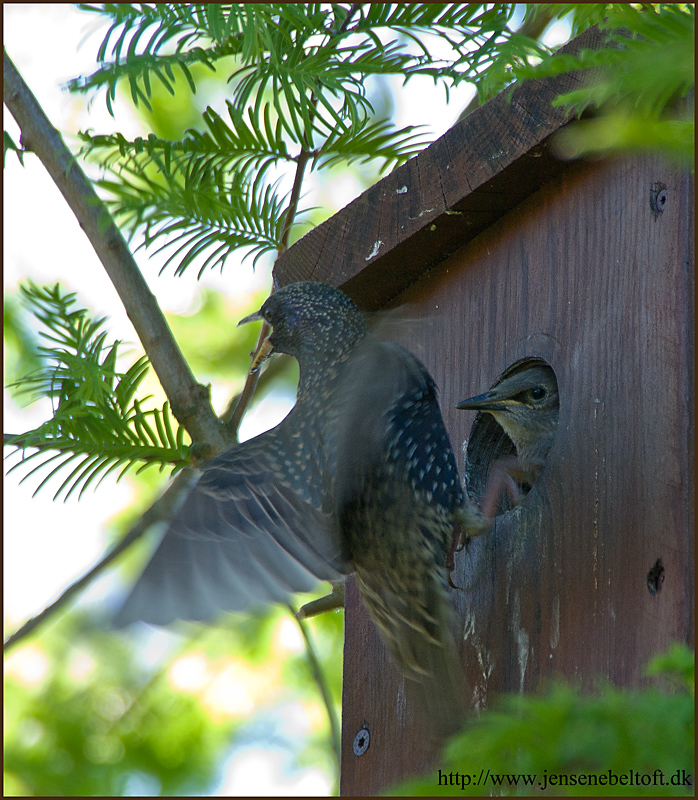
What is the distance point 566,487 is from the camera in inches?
70.9

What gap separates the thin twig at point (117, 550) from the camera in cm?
182

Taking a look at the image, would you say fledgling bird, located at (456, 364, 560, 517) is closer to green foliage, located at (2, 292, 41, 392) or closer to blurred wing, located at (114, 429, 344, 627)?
blurred wing, located at (114, 429, 344, 627)

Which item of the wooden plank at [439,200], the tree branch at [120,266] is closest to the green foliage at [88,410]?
the tree branch at [120,266]

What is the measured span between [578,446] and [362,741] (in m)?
0.79

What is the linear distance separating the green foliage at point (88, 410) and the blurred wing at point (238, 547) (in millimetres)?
187

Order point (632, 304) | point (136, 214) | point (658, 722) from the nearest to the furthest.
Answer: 1. point (658, 722)
2. point (632, 304)
3. point (136, 214)

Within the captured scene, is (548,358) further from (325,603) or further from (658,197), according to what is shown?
(325,603)

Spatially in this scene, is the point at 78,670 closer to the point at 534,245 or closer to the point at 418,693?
the point at 418,693

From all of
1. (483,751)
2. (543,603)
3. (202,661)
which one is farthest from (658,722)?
(202,661)

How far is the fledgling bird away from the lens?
6.56 ft

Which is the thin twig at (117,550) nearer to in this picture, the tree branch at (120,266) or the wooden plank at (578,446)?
the tree branch at (120,266)

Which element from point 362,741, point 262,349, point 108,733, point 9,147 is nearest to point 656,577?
point 362,741

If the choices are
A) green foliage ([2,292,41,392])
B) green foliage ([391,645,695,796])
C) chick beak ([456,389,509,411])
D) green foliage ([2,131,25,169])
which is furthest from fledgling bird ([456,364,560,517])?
green foliage ([2,292,41,392])

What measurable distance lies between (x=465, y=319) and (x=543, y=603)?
0.66 m
